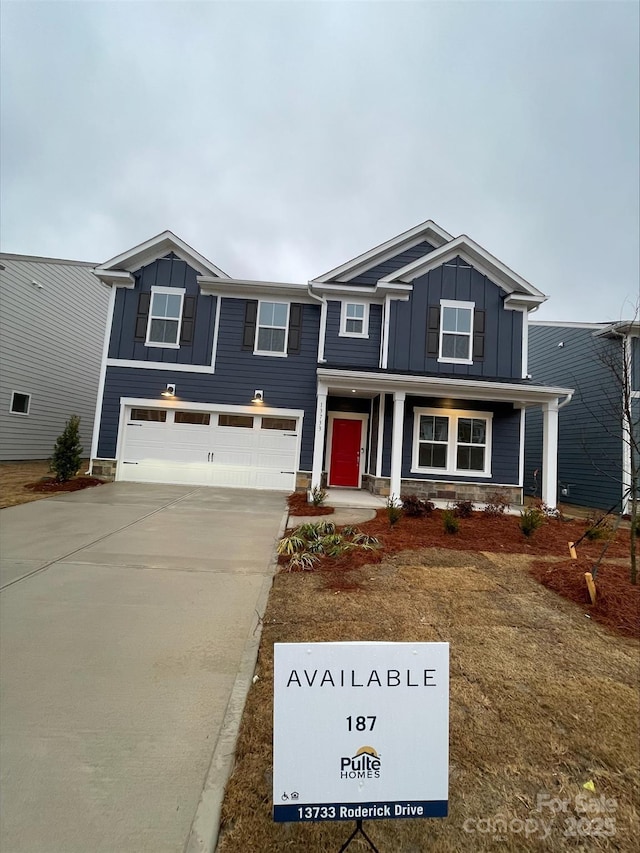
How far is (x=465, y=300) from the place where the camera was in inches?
418

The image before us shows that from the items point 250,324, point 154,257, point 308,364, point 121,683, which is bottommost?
point 121,683

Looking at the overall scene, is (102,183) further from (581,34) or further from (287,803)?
(287,803)

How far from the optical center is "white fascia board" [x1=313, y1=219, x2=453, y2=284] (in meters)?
11.2

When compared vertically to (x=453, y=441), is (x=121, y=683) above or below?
below

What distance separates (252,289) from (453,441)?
23.2 feet

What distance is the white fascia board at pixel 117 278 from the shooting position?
10.8m

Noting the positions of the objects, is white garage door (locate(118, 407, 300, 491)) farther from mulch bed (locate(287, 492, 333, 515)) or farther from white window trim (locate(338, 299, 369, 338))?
white window trim (locate(338, 299, 369, 338))

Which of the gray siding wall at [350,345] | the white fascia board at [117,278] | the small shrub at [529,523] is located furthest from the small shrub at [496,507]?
the white fascia board at [117,278]

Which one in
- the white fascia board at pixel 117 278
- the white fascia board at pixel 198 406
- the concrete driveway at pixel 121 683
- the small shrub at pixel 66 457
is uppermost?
the white fascia board at pixel 117 278

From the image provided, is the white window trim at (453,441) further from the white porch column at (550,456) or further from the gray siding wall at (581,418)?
the gray siding wall at (581,418)

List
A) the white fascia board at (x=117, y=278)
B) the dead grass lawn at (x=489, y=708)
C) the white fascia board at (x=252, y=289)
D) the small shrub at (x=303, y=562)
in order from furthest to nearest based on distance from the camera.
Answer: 1. the white fascia board at (x=252, y=289)
2. the white fascia board at (x=117, y=278)
3. the small shrub at (x=303, y=562)
4. the dead grass lawn at (x=489, y=708)

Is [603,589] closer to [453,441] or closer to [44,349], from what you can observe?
[453,441]

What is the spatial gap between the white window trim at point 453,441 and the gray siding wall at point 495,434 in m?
0.08

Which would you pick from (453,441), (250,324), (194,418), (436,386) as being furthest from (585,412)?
(194,418)
